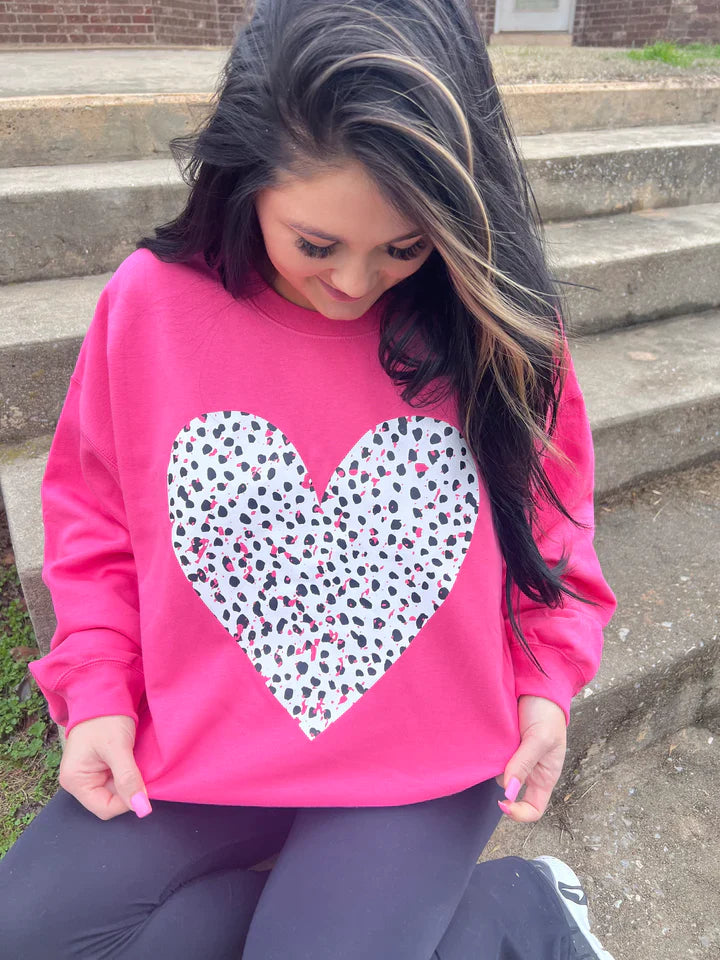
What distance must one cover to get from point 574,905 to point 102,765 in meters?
0.83

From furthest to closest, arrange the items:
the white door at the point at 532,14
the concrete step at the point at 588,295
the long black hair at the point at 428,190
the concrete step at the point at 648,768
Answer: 1. the white door at the point at 532,14
2. the concrete step at the point at 588,295
3. the concrete step at the point at 648,768
4. the long black hair at the point at 428,190

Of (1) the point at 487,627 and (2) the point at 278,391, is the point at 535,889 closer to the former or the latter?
(1) the point at 487,627

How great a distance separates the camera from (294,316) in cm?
110

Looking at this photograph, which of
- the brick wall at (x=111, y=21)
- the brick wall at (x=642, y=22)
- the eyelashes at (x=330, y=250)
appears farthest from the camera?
the brick wall at (x=642, y=22)

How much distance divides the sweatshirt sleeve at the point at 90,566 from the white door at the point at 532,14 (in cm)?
944

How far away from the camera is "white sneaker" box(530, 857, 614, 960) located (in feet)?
4.19

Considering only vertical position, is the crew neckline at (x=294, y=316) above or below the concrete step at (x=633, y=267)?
above

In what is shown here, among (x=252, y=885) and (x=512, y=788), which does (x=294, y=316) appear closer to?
(x=512, y=788)

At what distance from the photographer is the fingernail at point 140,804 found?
41.7 inches

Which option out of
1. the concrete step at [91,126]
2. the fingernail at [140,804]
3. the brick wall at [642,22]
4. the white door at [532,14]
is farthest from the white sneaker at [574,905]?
the white door at [532,14]

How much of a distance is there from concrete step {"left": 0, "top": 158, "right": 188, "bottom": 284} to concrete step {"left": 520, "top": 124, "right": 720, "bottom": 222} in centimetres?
121

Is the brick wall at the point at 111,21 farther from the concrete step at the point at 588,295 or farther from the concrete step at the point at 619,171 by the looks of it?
the concrete step at the point at 588,295

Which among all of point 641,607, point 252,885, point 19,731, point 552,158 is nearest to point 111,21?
point 552,158

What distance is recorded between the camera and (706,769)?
1.79 m
